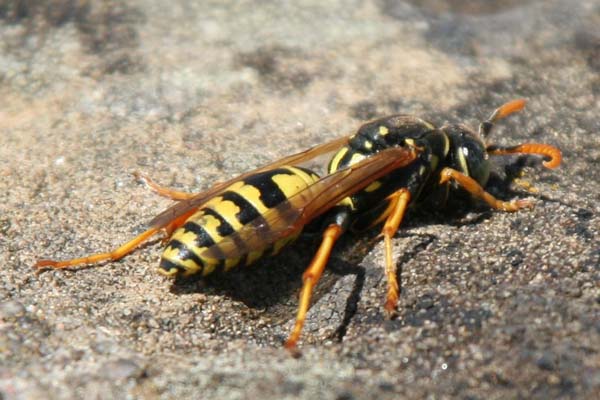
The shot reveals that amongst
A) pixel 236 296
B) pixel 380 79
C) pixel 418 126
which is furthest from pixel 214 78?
pixel 236 296

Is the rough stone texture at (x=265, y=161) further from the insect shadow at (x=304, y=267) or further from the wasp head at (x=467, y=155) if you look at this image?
the wasp head at (x=467, y=155)

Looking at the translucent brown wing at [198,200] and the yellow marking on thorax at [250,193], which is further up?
the yellow marking on thorax at [250,193]

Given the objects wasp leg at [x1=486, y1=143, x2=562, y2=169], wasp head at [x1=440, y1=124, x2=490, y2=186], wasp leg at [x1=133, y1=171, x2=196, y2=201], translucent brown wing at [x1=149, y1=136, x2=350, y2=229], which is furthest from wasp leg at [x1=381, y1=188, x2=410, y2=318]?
wasp leg at [x1=133, y1=171, x2=196, y2=201]

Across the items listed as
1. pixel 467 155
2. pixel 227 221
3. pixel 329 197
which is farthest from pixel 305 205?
pixel 467 155

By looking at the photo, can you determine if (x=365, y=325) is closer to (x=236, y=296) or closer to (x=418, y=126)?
(x=236, y=296)

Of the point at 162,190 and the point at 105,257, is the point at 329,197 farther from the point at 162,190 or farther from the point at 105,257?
the point at 105,257

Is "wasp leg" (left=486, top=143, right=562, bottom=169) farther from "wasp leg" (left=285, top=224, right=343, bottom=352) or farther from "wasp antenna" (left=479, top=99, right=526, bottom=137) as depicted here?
"wasp leg" (left=285, top=224, right=343, bottom=352)

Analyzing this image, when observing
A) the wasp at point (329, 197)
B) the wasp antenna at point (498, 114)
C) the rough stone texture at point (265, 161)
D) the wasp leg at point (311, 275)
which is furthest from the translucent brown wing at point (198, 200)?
the wasp antenna at point (498, 114)
